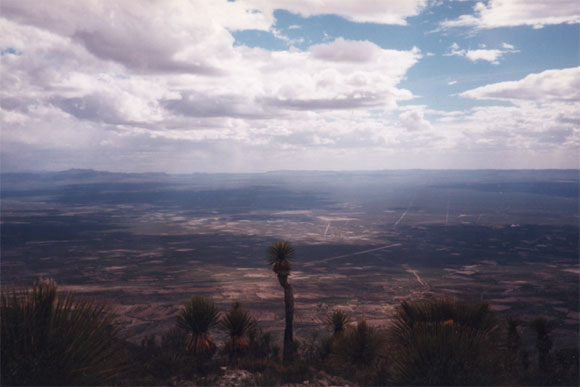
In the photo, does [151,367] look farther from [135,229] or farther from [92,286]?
[135,229]

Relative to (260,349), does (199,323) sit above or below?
above

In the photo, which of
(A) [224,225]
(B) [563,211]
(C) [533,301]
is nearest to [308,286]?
(C) [533,301]

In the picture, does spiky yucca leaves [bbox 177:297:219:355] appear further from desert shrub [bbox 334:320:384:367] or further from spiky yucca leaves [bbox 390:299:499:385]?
spiky yucca leaves [bbox 390:299:499:385]

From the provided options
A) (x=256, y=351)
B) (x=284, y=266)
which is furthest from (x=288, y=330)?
(x=284, y=266)

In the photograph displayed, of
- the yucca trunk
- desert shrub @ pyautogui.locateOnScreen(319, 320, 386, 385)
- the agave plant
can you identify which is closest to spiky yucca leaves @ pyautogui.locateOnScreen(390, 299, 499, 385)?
desert shrub @ pyautogui.locateOnScreen(319, 320, 386, 385)

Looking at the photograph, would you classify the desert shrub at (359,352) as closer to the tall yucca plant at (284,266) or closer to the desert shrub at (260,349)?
the tall yucca plant at (284,266)

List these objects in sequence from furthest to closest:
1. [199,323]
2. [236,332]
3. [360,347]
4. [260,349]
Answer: [260,349], [236,332], [199,323], [360,347]

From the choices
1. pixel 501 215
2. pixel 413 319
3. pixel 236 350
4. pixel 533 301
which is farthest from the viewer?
pixel 501 215

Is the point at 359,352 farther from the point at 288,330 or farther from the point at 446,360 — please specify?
the point at 446,360
